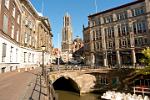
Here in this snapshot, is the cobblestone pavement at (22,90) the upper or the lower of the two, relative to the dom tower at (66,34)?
lower

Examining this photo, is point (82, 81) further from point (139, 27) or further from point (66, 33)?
point (66, 33)

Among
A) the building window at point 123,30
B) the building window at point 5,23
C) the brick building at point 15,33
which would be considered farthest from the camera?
the building window at point 123,30

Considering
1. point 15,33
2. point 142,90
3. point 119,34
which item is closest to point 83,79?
point 142,90

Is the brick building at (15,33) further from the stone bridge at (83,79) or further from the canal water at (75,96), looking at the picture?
the canal water at (75,96)

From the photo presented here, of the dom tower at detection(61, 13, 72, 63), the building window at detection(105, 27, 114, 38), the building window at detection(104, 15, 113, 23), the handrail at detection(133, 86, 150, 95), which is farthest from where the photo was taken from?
the dom tower at detection(61, 13, 72, 63)

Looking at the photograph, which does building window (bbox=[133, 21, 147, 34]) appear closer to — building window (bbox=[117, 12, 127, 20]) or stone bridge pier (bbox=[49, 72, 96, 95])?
building window (bbox=[117, 12, 127, 20])

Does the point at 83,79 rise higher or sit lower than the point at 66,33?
lower

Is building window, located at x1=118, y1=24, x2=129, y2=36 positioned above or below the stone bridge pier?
above

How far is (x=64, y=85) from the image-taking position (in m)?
43.6

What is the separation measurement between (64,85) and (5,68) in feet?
72.7

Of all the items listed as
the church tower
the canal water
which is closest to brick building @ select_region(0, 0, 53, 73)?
the canal water

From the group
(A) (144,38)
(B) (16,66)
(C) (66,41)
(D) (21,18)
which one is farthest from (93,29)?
(C) (66,41)

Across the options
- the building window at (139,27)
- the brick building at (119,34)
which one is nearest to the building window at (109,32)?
the brick building at (119,34)

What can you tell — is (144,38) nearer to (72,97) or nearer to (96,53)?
(96,53)
